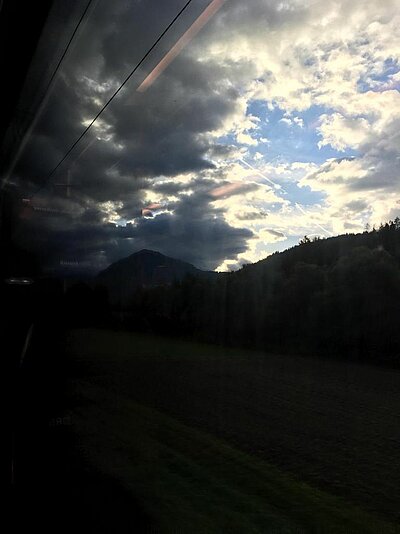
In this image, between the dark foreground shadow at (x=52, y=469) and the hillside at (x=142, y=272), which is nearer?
the dark foreground shadow at (x=52, y=469)

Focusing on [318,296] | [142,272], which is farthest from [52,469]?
[318,296]

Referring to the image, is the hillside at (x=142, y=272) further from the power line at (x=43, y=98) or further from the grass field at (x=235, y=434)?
the power line at (x=43, y=98)

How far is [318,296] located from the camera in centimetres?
466

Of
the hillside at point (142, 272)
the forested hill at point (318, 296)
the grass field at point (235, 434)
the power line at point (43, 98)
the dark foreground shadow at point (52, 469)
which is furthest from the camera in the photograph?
the hillside at point (142, 272)

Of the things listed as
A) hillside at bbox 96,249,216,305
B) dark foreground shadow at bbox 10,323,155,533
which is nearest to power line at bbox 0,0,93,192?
hillside at bbox 96,249,216,305

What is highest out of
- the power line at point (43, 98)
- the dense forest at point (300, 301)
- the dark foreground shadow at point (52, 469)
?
the power line at point (43, 98)

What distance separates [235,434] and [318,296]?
1.33 m

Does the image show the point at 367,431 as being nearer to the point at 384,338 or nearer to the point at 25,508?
the point at 384,338

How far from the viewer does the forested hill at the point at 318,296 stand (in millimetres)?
4324

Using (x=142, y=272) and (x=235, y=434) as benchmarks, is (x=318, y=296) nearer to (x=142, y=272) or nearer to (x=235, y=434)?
(x=235, y=434)

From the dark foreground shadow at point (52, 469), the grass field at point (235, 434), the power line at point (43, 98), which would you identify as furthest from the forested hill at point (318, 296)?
the power line at point (43, 98)

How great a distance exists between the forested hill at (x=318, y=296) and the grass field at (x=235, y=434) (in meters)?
0.21

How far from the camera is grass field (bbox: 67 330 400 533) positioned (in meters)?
2.84

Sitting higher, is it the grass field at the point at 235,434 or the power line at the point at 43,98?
the power line at the point at 43,98
